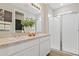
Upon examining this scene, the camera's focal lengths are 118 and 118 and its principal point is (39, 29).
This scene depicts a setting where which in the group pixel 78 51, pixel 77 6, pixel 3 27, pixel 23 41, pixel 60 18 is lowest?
pixel 78 51

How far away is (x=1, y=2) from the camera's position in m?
2.29

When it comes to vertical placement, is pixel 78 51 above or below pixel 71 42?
below

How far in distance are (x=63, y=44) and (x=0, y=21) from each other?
10.4 feet

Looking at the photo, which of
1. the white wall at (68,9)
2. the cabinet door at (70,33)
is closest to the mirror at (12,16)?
the cabinet door at (70,33)

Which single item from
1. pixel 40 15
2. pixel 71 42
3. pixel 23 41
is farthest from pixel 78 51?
pixel 23 41

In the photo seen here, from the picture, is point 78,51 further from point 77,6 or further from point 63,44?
point 77,6

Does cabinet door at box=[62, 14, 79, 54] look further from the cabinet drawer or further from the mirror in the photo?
the cabinet drawer

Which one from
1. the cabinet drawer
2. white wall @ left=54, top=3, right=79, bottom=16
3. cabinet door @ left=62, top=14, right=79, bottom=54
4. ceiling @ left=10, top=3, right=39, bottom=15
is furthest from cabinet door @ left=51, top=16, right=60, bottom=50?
the cabinet drawer

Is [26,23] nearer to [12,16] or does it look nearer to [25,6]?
[25,6]

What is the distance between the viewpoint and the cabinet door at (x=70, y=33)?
431 centimetres

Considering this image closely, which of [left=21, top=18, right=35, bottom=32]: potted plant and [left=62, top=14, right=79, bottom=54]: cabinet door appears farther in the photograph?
[left=62, top=14, right=79, bottom=54]: cabinet door

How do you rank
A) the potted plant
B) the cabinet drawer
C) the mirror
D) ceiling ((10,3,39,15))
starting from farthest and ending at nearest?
1. the potted plant
2. ceiling ((10,3,39,15))
3. the mirror
4. the cabinet drawer

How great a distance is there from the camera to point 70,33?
4523 millimetres

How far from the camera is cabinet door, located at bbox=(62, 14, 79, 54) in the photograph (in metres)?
4.31
